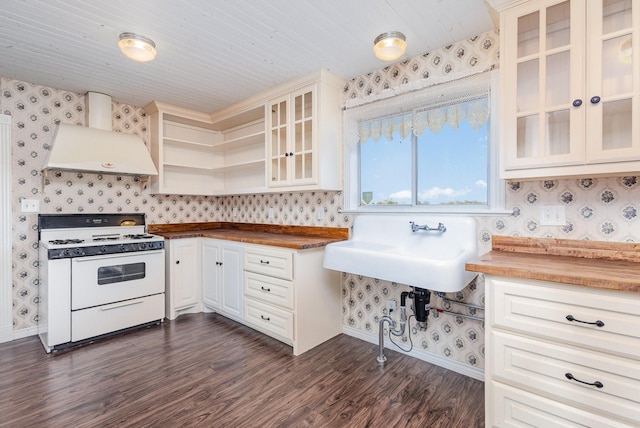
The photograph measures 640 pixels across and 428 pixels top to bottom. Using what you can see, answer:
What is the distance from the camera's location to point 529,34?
164 centimetres

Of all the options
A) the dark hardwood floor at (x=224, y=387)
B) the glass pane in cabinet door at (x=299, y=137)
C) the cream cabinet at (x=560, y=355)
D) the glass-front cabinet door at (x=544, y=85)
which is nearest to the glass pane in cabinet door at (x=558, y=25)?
the glass-front cabinet door at (x=544, y=85)

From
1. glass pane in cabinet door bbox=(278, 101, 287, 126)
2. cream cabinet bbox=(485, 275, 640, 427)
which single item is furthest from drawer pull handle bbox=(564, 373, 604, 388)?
glass pane in cabinet door bbox=(278, 101, 287, 126)

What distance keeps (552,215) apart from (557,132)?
0.52 m

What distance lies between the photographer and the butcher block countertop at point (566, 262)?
47.9 inches

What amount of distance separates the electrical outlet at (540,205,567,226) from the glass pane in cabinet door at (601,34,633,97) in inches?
25.5

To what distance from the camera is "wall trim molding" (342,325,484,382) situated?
6.98 ft

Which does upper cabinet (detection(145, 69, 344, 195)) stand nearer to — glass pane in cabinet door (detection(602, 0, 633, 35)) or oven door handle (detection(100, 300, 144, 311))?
oven door handle (detection(100, 300, 144, 311))

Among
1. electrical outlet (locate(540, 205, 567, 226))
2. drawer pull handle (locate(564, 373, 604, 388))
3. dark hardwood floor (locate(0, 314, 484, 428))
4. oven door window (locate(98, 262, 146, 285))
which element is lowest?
dark hardwood floor (locate(0, 314, 484, 428))

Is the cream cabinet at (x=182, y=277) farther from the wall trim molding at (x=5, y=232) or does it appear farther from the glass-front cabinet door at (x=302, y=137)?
the glass-front cabinet door at (x=302, y=137)

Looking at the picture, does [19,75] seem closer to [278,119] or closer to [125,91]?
[125,91]

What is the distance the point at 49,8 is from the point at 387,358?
3.15m

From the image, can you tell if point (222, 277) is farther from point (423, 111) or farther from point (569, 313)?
point (569, 313)

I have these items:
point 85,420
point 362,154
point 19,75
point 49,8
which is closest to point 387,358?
point 362,154

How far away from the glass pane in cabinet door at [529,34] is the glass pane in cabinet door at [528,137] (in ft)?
1.15
